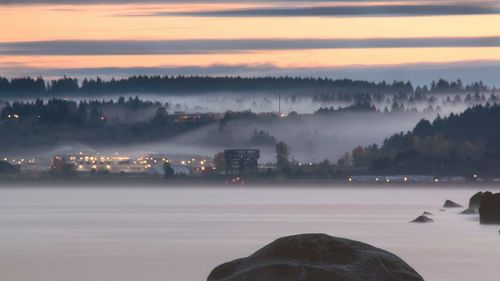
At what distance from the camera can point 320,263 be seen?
4450 centimetres

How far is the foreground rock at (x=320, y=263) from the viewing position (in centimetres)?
4416

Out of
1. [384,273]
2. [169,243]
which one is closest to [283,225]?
[169,243]

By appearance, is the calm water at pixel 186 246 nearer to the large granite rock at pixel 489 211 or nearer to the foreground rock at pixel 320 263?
the large granite rock at pixel 489 211

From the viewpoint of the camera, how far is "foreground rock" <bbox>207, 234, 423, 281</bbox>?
145 feet

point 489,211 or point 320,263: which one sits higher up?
point 320,263

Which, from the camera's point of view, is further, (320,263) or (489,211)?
(489,211)

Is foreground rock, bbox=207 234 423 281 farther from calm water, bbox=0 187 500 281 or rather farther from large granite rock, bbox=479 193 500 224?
large granite rock, bbox=479 193 500 224

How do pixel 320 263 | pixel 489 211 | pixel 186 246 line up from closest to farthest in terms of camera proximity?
pixel 320 263 → pixel 186 246 → pixel 489 211

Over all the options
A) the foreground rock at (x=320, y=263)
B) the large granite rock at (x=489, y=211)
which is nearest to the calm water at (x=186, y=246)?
the large granite rock at (x=489, y=211)

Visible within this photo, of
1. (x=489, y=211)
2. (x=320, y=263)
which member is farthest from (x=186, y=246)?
(x=320, y=263)

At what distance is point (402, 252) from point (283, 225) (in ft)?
156

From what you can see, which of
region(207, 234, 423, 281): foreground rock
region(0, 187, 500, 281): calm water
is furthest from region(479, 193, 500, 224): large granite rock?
region(207, 234, 423, 281): foreground rock

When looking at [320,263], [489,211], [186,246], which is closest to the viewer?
[320,263]

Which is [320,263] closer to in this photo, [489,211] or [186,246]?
[186,246]
